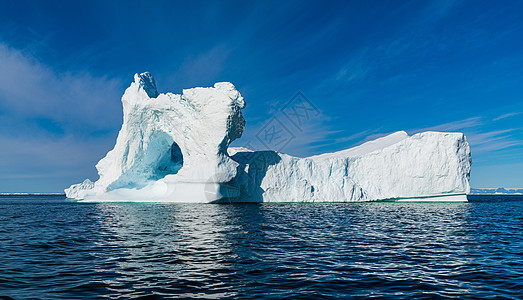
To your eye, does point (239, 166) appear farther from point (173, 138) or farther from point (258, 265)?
point (258, 265)

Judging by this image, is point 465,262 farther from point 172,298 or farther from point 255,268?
point 172,298

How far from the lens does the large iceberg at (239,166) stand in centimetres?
2914

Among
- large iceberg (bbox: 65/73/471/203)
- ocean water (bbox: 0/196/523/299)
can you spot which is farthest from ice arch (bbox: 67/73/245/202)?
ocean water (bbox: 0/196/523/299)

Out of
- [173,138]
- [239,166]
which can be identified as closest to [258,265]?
[239,166]

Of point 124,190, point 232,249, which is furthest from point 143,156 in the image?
point 232,249

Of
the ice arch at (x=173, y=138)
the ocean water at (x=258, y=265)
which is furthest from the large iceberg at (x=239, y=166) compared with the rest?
the ocean water at (x=258, y=265)

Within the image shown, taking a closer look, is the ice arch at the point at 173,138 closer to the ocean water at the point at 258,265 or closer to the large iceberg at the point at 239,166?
the large iceberg at the point at 239,166

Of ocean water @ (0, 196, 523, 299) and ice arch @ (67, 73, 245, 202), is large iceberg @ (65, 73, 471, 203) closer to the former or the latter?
ice arch @ (67, 73, 245, 202)

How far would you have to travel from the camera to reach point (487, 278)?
19.6 feet

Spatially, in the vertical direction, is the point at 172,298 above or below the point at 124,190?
below

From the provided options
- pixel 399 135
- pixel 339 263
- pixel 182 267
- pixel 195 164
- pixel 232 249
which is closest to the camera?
pixel 182 267

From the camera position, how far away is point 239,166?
30.4 meters

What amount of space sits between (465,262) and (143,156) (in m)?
32.3

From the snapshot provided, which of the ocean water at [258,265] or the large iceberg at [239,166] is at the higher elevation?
the large iceberg at [239,166]
